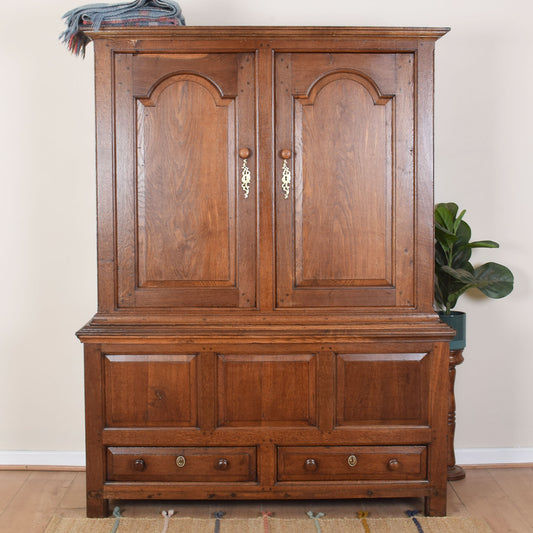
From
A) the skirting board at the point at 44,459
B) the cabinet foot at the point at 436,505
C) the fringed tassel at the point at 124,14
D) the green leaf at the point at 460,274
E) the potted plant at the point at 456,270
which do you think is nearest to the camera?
the fringed tassel at the point at 124,14

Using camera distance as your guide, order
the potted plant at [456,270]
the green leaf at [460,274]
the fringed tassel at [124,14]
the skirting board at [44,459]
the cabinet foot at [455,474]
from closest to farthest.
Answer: the fringed tassel at [124,14], the green leaf at [460,274], the potted plant at [456,270], the cabinet foot at [455,474], the skirting board at [44,459]

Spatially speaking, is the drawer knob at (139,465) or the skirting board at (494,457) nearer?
the drawer knob at (139,465)

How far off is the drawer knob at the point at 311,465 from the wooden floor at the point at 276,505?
0.71 ft

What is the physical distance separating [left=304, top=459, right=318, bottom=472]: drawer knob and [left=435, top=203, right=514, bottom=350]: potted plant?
2.56ft

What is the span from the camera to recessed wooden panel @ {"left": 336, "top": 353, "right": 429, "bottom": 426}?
7.72 ft

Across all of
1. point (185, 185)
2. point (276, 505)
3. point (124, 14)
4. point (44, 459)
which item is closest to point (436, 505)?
point (276, 505)

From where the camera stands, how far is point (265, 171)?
7.62ft

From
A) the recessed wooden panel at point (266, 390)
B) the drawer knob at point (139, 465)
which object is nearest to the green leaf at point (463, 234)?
the recessed wooden panel at point (266, 390)

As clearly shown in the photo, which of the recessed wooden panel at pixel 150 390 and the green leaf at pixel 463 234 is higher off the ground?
the green leaf at pixel 463 234

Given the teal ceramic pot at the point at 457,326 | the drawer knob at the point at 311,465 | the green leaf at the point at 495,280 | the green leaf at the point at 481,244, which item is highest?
the green leaf at the point at 481,244

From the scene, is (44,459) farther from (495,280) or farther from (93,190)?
(495,280)

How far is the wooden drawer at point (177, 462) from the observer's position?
7.76 ft

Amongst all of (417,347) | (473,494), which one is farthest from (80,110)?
(473,494)

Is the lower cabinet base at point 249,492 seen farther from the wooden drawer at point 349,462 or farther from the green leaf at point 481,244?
the green leaf at point 481,244
